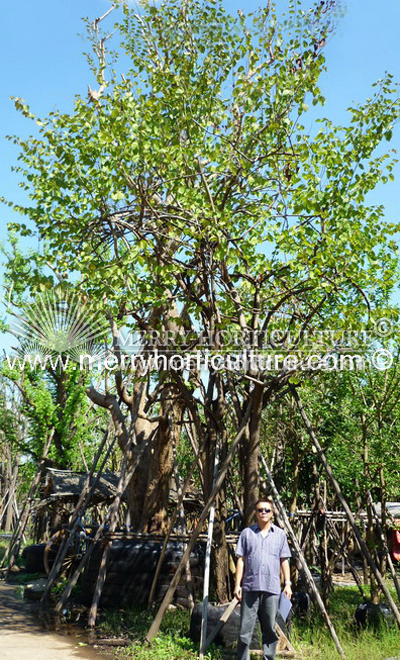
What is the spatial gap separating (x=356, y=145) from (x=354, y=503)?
776cm

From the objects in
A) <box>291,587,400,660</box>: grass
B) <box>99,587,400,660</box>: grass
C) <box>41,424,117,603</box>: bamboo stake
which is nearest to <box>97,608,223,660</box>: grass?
<box>99,587,400,660</box>: grass

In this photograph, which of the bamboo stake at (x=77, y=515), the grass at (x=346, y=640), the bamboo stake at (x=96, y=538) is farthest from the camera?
the bamboo stake at (x=77, y=515)

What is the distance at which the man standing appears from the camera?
595 centimetres

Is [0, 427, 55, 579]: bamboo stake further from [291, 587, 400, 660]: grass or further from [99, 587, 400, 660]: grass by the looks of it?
[291, 587, 400, 660]: grass

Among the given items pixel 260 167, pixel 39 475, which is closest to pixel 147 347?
pixel 260 167

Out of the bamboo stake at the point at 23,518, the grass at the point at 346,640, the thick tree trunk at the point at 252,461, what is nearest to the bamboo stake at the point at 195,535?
the thick tree trunk at the point at 252,461

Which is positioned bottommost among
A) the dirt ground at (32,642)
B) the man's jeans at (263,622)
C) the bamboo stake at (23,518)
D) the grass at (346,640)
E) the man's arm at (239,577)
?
the dirt ground at (32,642)

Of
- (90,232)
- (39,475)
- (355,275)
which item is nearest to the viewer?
(355,275)

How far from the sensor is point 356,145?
798 centimetres

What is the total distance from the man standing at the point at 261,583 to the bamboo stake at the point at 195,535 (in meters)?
1.68

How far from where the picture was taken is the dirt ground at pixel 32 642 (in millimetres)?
7379

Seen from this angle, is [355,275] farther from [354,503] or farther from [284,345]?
[354,503]

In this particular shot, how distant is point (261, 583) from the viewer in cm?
595

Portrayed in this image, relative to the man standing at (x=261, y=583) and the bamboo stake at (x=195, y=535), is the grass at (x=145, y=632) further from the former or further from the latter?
the man standing at (x=261, y=583)
